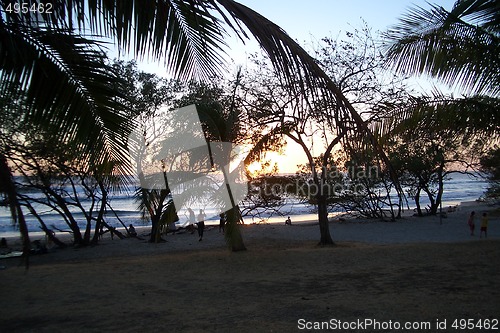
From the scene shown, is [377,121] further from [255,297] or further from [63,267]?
[63,267]

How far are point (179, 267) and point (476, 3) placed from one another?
32.3 ft

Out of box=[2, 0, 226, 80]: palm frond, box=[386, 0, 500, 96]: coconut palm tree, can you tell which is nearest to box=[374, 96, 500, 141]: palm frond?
box=[386, 0, 500, 96]: coconut palm tree

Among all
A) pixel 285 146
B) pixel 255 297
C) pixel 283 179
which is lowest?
pixel 255 297

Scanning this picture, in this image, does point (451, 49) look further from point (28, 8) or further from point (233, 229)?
point (233, 229)

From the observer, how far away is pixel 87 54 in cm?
275

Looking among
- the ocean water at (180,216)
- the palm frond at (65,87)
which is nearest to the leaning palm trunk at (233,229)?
the palm frond at (65,87)

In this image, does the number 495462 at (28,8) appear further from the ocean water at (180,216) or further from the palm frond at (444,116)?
the ocean water at (180,216)

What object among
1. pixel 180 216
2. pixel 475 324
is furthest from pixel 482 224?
pixel 180 216

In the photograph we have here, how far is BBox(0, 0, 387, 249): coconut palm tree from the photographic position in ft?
8.13

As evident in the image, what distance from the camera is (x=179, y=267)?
12.5 meters

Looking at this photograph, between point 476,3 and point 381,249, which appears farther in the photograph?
point 381,249

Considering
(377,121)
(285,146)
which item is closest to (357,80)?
(285,146)

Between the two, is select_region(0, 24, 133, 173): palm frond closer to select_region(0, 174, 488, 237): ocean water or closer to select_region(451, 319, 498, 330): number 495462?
select_region(451, 319, 498, 330): number 495462

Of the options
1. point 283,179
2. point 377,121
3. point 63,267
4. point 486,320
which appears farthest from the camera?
point 283,179
